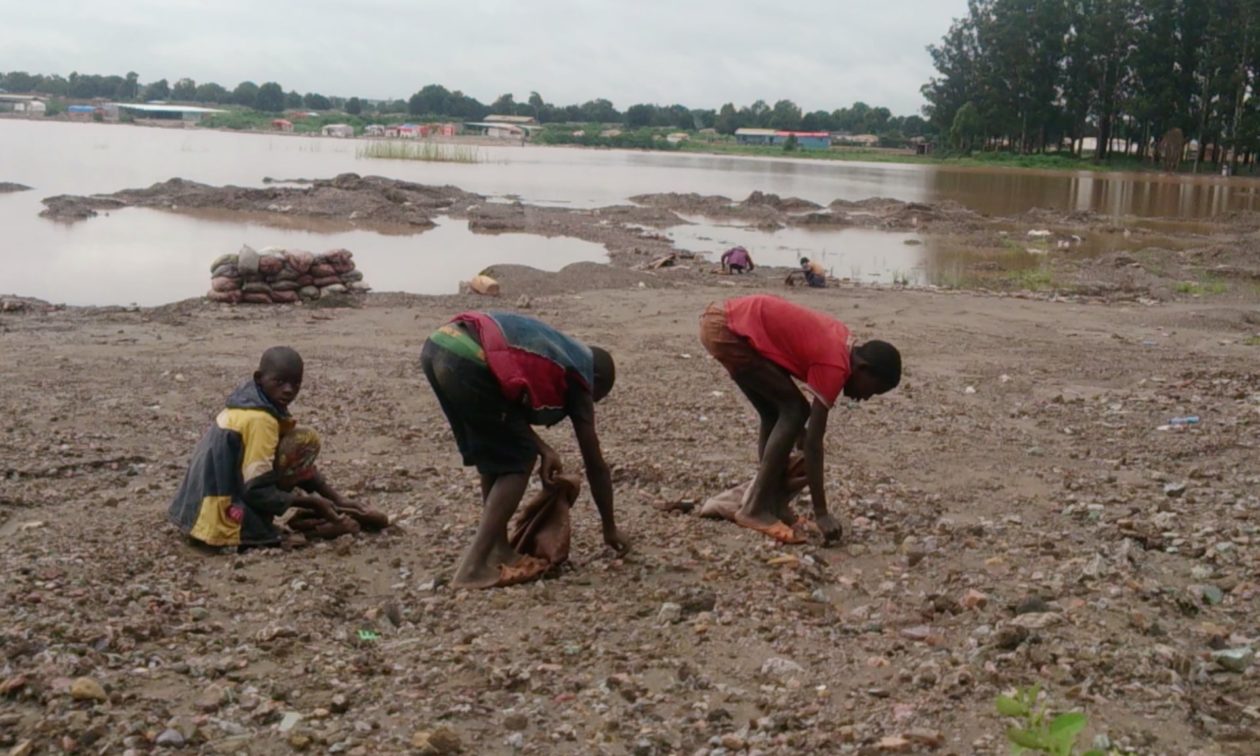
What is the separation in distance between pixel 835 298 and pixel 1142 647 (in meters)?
11.2

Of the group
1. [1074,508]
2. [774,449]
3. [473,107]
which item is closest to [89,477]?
[774,449]

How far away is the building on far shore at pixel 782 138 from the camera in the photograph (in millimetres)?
105875

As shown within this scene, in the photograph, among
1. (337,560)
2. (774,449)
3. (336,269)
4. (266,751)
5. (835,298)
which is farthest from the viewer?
(835,298)

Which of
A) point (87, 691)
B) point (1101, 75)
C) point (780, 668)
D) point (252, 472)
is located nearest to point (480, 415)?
point (252, 472)

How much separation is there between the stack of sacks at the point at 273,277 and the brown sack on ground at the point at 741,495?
8.87 meters

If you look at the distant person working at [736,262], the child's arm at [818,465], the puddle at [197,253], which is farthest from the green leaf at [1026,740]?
the distant person working at [736,262]

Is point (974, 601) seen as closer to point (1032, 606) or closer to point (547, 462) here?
point (1032, 606)

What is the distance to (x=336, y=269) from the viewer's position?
46.0 feet

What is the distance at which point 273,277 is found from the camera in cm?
1352

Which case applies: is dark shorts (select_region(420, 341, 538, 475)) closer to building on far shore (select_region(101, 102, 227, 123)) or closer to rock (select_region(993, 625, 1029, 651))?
rock (select_region(993, 625, 1029, 651))

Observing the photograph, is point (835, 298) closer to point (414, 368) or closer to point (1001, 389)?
point (1001, 389)

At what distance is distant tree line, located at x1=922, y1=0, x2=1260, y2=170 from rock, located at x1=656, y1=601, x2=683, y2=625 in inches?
2459

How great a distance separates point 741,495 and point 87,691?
10.8 ft

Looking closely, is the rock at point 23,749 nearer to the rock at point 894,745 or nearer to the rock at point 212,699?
the rock at point 212,699
